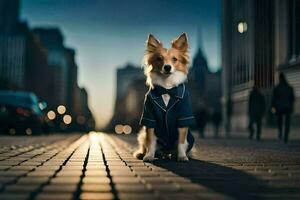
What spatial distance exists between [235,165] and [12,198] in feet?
12.6

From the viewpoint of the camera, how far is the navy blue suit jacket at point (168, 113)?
760 centimetres

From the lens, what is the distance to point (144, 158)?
25.4 feet

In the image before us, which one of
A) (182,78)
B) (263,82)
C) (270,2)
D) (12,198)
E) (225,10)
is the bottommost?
(12,198)

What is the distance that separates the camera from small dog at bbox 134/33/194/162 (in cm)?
762

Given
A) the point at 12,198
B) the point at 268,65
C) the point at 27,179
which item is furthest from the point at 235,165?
the point at 268,65

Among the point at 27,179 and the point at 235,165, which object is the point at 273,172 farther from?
the point at 27,179

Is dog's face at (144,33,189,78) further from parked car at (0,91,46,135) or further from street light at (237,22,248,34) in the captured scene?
street light at (237,22,248,34)

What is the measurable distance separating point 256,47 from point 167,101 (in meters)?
20.7

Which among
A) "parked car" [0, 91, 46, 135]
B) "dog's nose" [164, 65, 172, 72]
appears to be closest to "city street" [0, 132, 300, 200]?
"dog's nose" [164, 65, 172, 72]

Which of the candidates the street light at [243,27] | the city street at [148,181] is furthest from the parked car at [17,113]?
the city street at [148,181]

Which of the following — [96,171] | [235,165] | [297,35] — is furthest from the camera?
[297,35]

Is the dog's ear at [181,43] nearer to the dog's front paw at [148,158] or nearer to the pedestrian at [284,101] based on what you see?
the dog's front paw at [148,158]

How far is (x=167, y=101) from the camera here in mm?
7641

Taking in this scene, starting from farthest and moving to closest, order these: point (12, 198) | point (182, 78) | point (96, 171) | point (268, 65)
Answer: point (268, 65) < point (182, 78) < point (96, 171) < point (12, 198)
